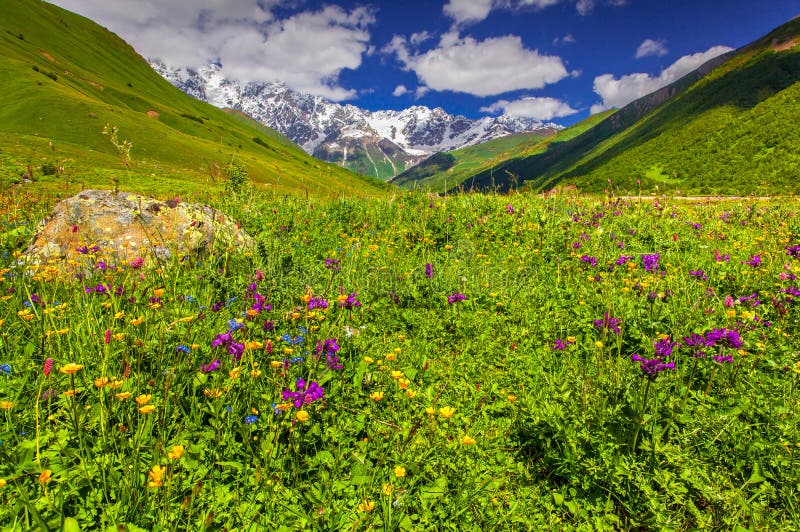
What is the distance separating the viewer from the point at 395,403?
3.54 metres

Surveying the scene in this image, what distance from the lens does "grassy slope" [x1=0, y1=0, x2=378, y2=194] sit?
1464 inches

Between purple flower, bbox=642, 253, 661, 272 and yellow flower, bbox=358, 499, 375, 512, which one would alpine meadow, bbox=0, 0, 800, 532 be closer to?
Answer: yellow flower, bbox=358, 499, 375, 512

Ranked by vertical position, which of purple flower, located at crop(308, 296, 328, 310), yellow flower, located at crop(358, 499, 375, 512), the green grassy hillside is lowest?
yellow flower, located at crop(358, 499, 375, 512)

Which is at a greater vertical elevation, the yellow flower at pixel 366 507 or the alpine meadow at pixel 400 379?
the alpine meadow at pixel 400 379

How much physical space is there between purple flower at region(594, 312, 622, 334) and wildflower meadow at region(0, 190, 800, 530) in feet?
0.34

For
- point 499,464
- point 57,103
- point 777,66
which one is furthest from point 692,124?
point 57,103

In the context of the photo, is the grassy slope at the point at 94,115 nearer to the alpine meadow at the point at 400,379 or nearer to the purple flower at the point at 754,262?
the alpine meadow at the point at 400,379

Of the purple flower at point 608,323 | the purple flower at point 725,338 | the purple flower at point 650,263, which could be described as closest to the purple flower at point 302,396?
the purple flower at point 608,323

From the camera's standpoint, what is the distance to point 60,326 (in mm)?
3588

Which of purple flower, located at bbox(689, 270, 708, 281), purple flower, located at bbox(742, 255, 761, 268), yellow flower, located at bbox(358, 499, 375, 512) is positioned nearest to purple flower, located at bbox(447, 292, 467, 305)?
yellow flower, located at bbox(358, 499, 375, 512)

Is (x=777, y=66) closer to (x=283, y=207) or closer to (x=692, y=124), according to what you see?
(x=692, y=124)

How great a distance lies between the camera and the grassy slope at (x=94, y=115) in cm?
3719

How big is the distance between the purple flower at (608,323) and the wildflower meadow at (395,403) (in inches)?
4.1

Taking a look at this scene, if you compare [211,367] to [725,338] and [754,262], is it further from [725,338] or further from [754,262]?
[754,262]
